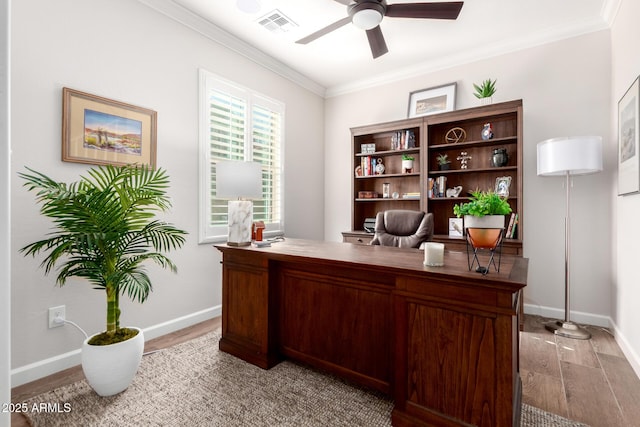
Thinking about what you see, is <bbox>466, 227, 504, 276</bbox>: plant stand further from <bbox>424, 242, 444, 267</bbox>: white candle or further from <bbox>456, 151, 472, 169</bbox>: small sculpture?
<bbox>456, 151, 472, 169</bbox>: small sculpture

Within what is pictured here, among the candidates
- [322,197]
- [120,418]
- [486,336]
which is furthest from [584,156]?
[120,418]

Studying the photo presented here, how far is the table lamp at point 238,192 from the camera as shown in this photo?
2.24m

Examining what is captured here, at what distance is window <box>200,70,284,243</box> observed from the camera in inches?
117

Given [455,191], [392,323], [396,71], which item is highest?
[396,71]

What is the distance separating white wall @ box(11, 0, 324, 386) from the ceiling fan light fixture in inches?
59.1

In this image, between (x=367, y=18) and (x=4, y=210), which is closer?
(x=4, y=210)

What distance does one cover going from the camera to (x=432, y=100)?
3779 millimetres

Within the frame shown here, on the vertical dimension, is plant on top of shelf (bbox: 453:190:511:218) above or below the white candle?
above

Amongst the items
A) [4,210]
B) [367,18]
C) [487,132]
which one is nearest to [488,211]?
[367,18]

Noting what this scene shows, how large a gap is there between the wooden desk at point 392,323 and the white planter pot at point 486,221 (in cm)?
21

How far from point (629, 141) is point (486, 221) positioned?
1.84m

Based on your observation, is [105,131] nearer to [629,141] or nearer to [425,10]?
[425,10]

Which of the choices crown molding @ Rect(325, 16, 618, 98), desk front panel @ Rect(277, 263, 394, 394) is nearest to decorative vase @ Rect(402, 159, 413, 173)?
crown molding @ Rect(325, 16, 618, 98)

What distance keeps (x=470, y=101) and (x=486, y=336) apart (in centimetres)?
310
